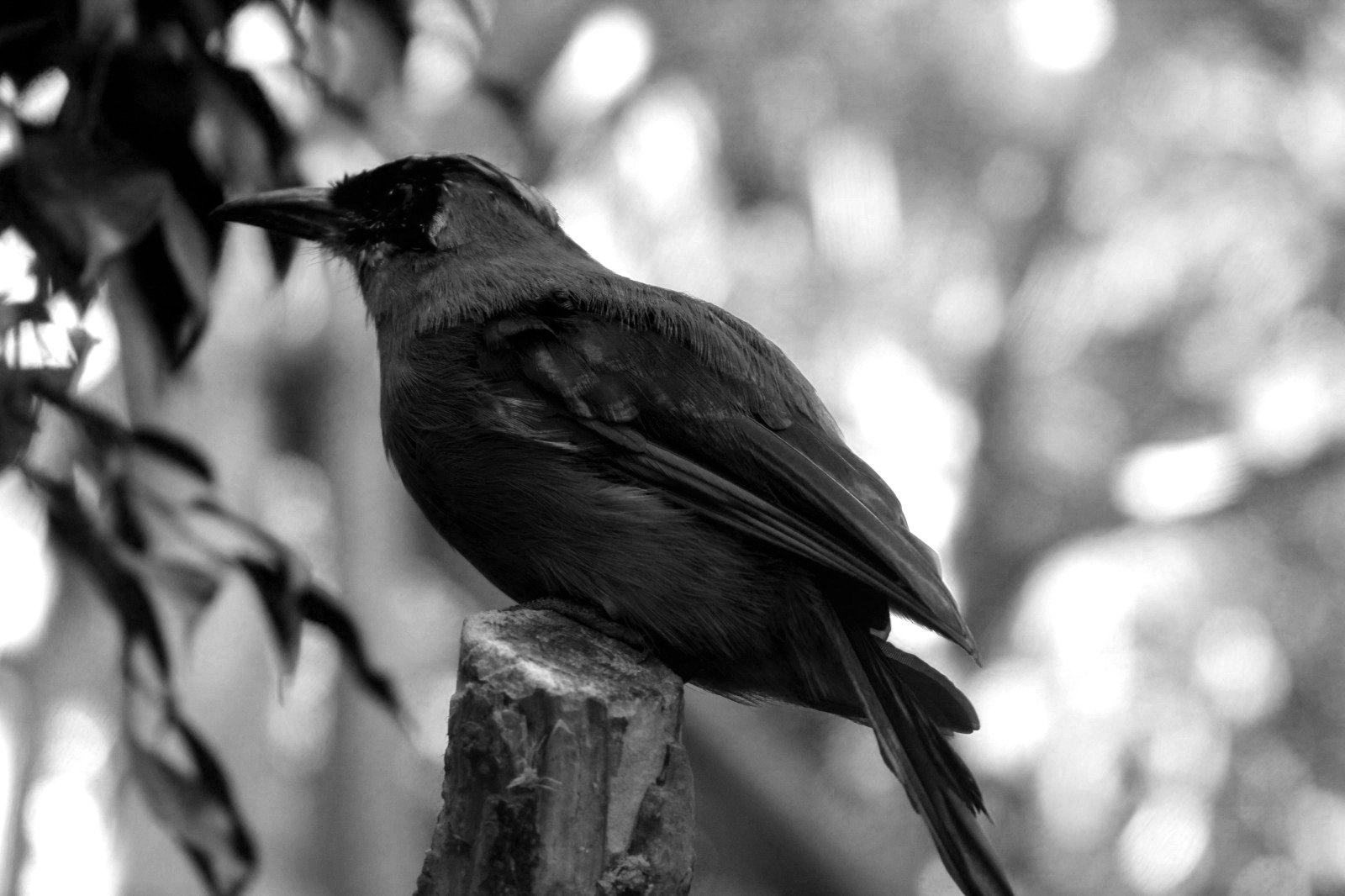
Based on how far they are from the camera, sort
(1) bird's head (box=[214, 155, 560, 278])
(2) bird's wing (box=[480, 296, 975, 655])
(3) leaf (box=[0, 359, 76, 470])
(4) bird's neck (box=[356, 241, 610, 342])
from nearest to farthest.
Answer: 1. (3) leaf (box=[0, 359, 76, 470])
2. (2) bird's wing (box=[480, 296, 975, 655])
3. (4) bird's neck (box=[356, 241, 610, 342])
4. (1) bird's head (box=[214, 155, 560, 278])

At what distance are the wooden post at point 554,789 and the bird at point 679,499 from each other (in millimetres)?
486

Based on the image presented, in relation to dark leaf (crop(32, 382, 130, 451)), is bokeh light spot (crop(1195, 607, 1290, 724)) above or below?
above

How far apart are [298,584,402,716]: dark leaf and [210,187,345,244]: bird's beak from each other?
780 millimetres

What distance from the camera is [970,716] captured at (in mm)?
3160

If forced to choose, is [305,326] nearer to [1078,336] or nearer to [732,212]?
[732,212]

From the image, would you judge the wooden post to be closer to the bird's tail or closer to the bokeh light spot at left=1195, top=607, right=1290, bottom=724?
the bird's tail

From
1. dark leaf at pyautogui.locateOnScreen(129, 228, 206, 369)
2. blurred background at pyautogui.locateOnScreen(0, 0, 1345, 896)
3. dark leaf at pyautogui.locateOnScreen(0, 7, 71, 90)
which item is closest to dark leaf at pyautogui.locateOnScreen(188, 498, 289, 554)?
dark leaf at pyautogui.locateOnScreen(129, 228, 206, 369)

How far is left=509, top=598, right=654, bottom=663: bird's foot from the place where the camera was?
2.97m

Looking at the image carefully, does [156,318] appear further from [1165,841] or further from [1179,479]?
[1179,479]

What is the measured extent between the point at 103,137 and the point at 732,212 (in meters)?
8.56

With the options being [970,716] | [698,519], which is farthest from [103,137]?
[970,716]

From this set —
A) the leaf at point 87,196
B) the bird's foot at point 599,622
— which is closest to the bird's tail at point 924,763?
the bird's foot at point 599,622

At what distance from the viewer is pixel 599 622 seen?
3.00m

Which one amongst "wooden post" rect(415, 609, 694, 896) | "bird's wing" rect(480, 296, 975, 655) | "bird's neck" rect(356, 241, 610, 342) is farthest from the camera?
"bird's neck" rect(356, 241, 610, 342)
